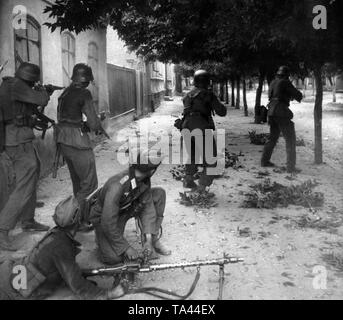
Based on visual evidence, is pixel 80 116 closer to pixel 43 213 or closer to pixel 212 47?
pixel 43 213

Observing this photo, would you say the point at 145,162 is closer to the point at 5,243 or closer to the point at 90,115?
the point at 90,115

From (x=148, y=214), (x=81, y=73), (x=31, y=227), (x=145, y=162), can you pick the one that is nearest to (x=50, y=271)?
(x=148, y=214)

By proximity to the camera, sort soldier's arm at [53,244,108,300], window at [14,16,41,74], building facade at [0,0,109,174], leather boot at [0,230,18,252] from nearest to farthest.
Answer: soldier's arm at [53,244,108,300] → leather boot at [0,230,18,252] → building facade at [0,0,109,174] → window at [14,16,41,74]

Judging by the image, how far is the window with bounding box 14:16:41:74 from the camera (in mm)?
7087

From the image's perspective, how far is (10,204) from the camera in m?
4.79

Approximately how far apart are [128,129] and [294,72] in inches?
233

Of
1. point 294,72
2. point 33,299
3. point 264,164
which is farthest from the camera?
point 294,72

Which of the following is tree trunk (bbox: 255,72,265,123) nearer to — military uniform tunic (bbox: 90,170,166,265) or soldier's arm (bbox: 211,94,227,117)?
soldier's arm (bbox: 211,94,227,117)

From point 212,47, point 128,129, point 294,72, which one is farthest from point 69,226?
point 128,129

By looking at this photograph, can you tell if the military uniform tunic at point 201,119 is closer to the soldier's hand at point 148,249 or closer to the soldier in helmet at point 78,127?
the soldier in helmet at point 78,127

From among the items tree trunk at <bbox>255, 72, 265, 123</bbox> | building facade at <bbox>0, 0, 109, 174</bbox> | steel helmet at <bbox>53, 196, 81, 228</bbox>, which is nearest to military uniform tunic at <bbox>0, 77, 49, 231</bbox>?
steel helmet at <bbox>53, 196, 81, 228</bbox>

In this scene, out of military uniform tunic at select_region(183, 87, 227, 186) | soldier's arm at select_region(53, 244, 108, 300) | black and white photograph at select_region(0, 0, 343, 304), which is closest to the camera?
soldier's arm at select_region(53, 244, 108, 300)

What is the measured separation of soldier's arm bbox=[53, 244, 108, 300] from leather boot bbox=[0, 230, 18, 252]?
53.0 inches

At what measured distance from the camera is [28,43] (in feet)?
25.0
